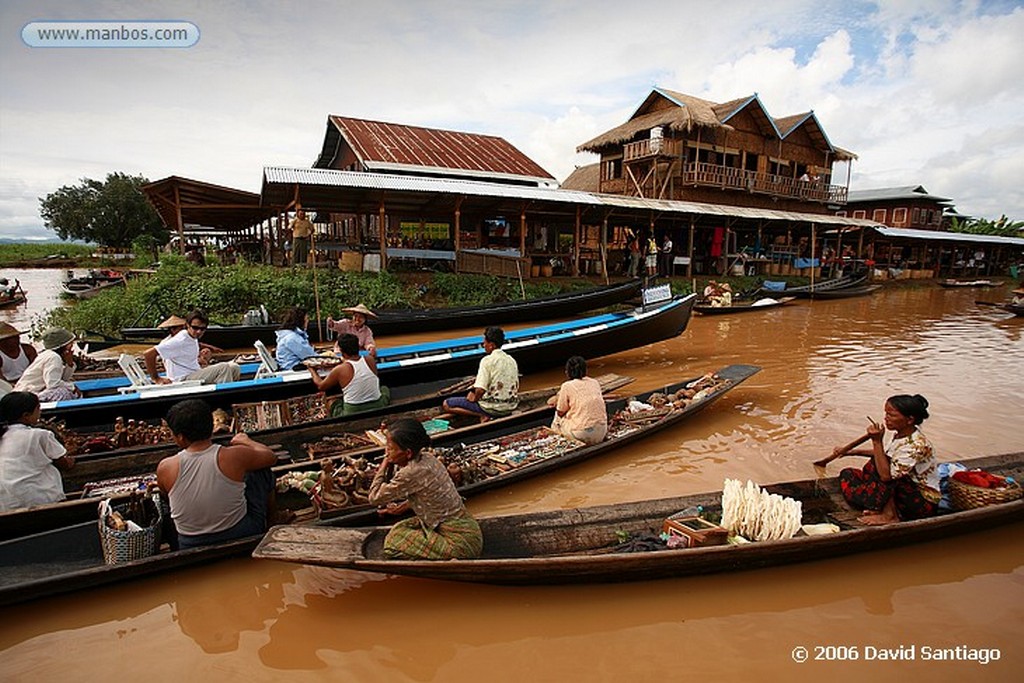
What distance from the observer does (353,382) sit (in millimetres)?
5941

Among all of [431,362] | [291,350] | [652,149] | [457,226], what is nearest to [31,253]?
[457,226]

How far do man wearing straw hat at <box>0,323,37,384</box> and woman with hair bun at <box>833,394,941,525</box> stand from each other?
882 cm

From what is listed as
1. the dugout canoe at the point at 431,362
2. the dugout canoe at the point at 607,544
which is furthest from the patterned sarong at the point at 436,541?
the dugout canoe at the point at 431,362

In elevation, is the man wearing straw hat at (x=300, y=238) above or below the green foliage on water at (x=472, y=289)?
above

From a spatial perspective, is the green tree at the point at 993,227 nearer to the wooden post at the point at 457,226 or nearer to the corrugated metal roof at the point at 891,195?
the corrugated metal roof at the point at 891,195

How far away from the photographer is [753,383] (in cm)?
942

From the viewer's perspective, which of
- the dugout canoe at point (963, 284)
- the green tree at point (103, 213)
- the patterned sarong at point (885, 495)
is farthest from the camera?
the green tree at point (103, 213)

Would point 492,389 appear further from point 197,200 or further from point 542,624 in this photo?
point 197,200

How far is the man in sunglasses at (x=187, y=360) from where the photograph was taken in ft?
21.0

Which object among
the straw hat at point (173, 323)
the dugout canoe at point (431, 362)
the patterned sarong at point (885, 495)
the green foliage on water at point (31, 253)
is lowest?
the patterned sarong at point (885, 495)

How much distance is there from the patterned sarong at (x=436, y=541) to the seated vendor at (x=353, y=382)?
2702mm

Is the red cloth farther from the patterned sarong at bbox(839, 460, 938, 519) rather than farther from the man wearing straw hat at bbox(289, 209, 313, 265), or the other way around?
the man wearing straw hat at bbox(289, 209, 313, 265)

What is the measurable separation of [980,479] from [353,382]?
19.4 feet

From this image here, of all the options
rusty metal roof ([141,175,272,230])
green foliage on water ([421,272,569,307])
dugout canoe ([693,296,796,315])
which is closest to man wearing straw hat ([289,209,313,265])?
rusty metal roof ([141,175,272,230])
